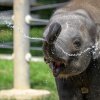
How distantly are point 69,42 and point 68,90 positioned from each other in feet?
1.66

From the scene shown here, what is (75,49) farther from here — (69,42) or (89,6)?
(89,6)

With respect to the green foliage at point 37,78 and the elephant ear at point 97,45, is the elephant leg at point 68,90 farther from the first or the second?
the green foliage at point 37,78

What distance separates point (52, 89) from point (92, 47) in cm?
357

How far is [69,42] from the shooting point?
169 inches

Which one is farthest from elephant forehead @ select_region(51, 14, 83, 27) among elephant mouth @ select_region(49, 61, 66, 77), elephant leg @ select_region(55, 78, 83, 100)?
elephant leg @ select_region(55, 78, 83, 100)

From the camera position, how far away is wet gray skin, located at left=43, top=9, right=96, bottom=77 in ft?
13.7

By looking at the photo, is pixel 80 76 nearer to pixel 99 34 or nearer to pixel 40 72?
pixel 99 34

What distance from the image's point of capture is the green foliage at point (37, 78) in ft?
26.7

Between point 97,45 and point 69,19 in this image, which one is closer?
point 69,19

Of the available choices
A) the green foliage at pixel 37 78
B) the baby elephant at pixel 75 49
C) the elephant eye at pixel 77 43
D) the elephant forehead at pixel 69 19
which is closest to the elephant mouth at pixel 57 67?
the baby elephant at pixel 75 49

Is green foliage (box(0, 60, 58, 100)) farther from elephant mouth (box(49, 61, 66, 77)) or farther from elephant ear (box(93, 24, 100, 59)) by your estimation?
elephant mouth (box(49, 61, 66, 77))

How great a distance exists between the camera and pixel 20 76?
791 centimetres

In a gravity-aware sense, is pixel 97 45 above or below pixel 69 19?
below

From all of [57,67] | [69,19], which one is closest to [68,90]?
[57,67]
